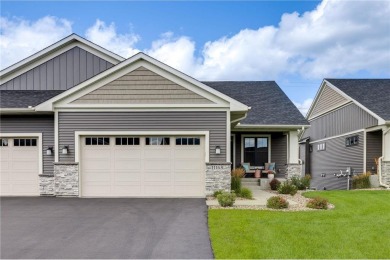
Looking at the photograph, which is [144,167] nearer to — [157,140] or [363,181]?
[157,140]

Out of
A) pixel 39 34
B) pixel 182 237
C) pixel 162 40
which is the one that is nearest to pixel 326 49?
pixel 162 40

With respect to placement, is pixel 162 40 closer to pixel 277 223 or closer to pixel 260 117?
pixel 260 117

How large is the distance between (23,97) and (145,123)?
5864mm

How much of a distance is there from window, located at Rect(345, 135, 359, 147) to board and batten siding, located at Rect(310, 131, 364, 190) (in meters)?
0.18

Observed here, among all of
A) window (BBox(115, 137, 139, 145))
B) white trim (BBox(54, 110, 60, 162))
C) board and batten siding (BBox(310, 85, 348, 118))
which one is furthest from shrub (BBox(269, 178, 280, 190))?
white trim (BBox(54, 110, 60, 162))

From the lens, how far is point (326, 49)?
932 inches

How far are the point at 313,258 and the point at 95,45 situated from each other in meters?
13.7

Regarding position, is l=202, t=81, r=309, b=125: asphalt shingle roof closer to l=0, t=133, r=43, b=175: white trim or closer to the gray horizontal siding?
the gray horizontal siding

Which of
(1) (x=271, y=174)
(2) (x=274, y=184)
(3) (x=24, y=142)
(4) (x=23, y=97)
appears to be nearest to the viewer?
(3) (x=24, y=142)

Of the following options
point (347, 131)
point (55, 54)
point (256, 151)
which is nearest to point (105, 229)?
point (55, 54)

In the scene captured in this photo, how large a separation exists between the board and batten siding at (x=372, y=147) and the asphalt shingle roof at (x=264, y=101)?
3774mm

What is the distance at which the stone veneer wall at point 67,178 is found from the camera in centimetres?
1266

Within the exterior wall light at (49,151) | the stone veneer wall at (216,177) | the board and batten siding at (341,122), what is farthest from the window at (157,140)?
the board and batten siding at (341,122)

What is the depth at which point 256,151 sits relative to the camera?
18047mm
